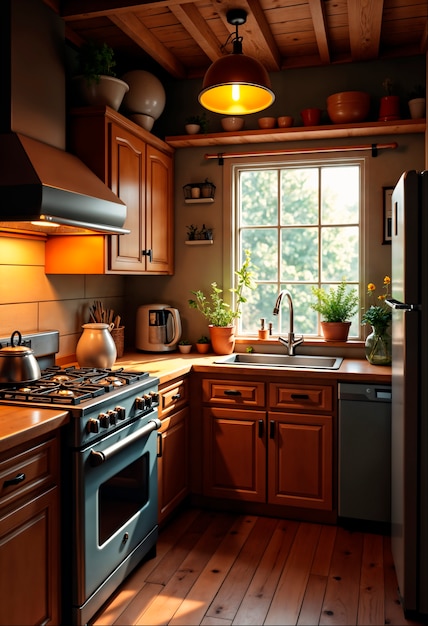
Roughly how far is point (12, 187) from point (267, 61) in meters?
2.10

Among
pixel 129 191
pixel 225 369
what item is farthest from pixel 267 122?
pixel 225 369

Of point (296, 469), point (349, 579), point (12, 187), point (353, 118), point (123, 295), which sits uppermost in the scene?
point (353, 118)

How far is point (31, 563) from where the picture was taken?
1968mm

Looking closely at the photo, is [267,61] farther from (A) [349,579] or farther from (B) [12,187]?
(A) [349,579]

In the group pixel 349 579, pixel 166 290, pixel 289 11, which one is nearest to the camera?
pixel 349 579

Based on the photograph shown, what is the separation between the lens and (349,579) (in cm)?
269

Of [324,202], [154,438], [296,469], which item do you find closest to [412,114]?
[324,202]

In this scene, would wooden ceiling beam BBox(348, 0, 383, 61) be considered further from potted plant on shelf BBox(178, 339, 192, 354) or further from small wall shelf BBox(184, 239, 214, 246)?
potted plant on shelf BBox(178, 339, 192, 354)

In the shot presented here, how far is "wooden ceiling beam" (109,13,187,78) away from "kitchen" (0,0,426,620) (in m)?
0.22

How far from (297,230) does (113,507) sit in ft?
7.31

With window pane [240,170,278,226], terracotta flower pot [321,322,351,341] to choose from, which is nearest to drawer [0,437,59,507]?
terracotta flower pot [321,322,351,341]

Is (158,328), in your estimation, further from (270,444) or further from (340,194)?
(340,194)

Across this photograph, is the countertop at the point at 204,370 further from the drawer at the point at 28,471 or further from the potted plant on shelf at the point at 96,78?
the potted plant on shelf at the point at 96,78

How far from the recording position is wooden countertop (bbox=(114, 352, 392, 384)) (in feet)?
10.2
